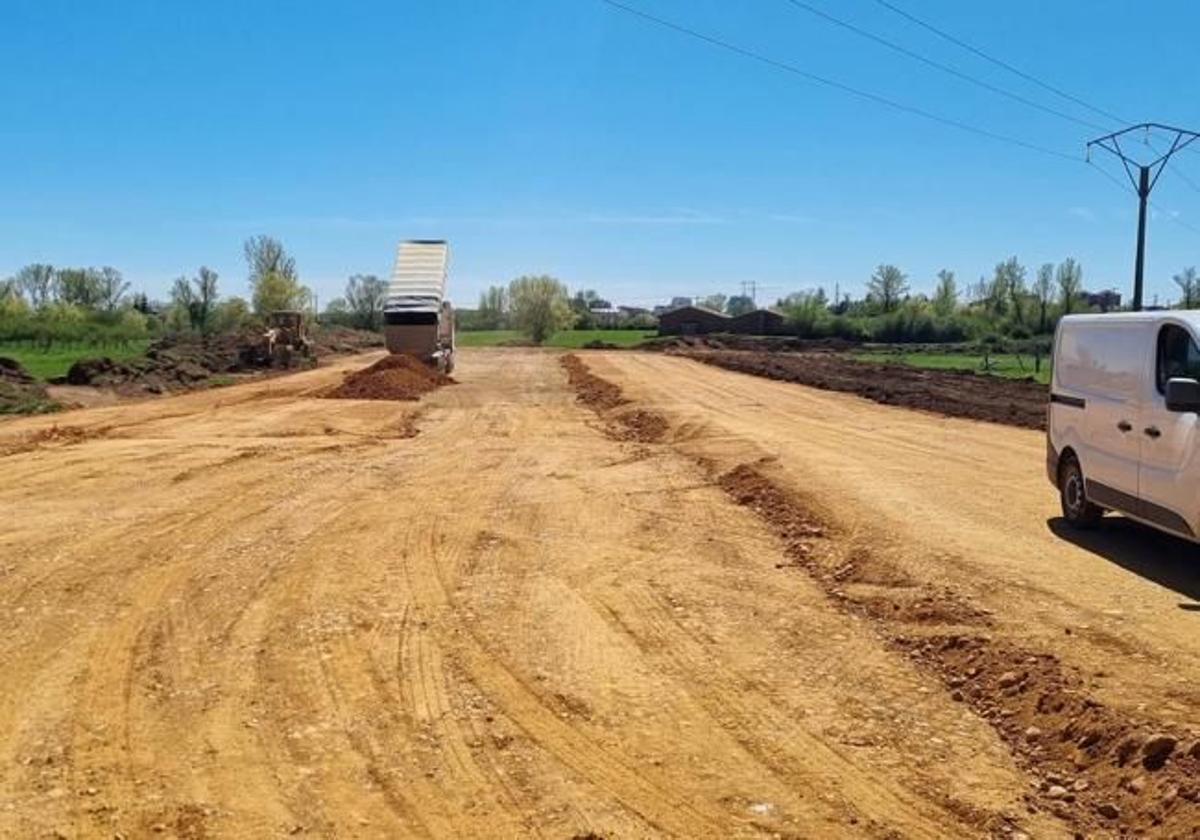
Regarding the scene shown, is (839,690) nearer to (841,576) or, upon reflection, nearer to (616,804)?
(616,804)

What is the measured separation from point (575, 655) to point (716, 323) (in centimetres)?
13942

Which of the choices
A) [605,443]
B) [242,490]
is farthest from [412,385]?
[242,490]

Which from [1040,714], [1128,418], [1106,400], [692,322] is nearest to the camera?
[1040,714]

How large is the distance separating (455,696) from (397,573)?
11.5ft

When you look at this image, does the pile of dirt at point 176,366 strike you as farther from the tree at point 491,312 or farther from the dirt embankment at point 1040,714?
the tree at point 491,312

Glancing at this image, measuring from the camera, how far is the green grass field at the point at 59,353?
59044mm

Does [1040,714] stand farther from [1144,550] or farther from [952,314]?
[952,314]

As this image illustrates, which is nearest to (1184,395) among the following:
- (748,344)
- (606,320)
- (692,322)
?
(748,344)

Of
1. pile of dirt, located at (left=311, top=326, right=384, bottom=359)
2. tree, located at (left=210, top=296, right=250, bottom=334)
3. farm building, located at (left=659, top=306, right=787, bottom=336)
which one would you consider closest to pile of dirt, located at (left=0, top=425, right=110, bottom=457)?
pile of dirt, located at (left=311, top=326, right=384, bottom=359)

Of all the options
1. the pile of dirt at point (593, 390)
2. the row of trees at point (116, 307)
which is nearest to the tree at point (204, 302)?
the row of trees at point (116, 307)

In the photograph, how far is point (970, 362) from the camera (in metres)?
78.4

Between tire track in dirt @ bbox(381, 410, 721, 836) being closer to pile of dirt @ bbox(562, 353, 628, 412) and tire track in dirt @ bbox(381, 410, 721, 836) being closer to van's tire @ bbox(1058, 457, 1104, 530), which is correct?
van's tire @ bbox(1058, 457, 1104, 530)

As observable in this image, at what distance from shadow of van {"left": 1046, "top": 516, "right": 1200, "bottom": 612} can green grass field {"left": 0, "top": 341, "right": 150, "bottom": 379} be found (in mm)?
50254

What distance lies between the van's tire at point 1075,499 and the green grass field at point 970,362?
138ft
